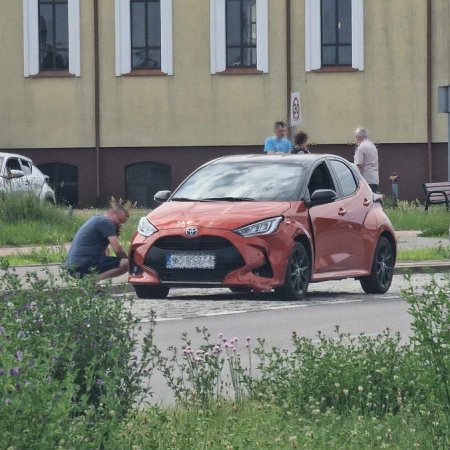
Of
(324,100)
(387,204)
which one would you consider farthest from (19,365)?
(324,100)

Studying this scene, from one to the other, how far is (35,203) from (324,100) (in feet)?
53.5

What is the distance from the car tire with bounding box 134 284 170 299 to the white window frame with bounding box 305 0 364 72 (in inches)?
1038

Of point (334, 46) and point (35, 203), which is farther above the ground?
point (334, 46)

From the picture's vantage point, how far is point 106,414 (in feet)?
23.1

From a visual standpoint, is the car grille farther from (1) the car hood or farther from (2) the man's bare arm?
(2) the man's bare arm

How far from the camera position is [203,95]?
147 feet

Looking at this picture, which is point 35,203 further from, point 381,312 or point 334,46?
point 334,46

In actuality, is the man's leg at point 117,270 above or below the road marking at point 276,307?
above

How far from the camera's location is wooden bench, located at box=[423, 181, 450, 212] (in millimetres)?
36688

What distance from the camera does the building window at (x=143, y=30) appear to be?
44.8 m

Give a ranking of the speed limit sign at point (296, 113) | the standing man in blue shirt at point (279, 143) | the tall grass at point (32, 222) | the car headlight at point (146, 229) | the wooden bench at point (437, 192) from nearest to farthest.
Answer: the car headlight at point (146, 229) → the standing man in blue shirt at point (279, 143) → the tall grass at point (32, 222) → the speed limit sign at point (296, 113) → the wooden bench at point (437, 192)

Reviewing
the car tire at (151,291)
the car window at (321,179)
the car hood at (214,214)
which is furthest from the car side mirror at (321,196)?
the car tire at (151,291)

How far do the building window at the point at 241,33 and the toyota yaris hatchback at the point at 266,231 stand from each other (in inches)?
965

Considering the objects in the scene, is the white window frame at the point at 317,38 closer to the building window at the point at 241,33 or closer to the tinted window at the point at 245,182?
the building window at the point at 241,33
